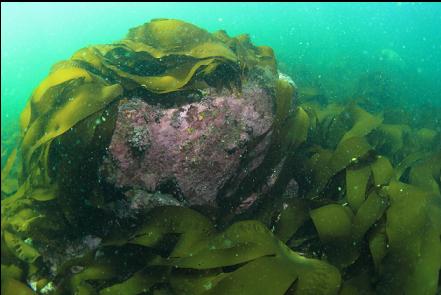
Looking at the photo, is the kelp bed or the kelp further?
the kelp bed

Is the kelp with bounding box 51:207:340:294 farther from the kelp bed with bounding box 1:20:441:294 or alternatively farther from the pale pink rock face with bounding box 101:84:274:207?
the pale pink rock face with bounding box 101:84:274:207

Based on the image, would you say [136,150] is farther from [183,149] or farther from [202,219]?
[202,219]

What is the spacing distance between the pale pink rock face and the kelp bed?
0.40ft

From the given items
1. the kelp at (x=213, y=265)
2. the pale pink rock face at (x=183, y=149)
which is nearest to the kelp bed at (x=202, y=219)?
the kelp at (x=213, y=265)

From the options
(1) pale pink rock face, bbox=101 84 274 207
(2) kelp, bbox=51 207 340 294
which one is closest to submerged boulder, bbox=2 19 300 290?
(1) pale pink rock face, bbox=101 84 274 207

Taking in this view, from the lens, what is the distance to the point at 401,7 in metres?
98.8

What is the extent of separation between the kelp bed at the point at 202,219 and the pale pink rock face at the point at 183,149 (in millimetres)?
122

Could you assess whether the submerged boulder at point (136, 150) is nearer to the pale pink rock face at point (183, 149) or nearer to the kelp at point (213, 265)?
the pale pink rock face at point (183, 149)

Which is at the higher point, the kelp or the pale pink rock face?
the pale pink rock face

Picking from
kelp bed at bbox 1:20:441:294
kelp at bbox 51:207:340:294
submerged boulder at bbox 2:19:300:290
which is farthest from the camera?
submerged boulder at bbox 2:19:300:290

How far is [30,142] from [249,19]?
108 meters

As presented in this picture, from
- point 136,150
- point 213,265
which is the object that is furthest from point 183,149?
point 213,265

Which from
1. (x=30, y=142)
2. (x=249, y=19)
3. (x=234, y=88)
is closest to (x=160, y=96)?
(x=234, y=88)

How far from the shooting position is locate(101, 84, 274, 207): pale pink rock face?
1.99 meters
